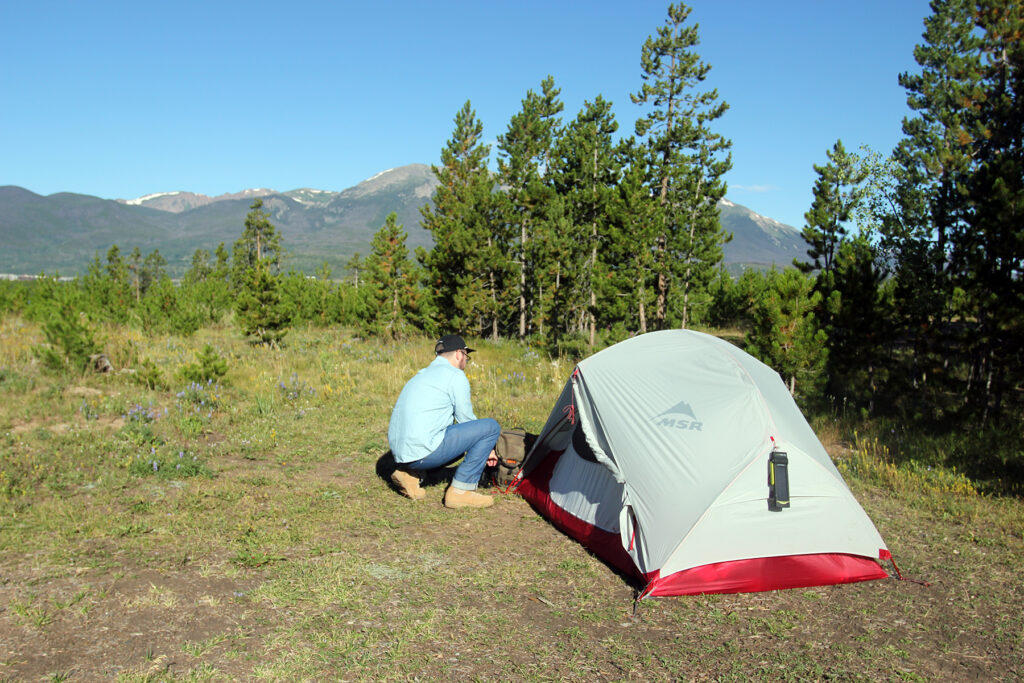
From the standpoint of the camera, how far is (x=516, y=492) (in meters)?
6.66

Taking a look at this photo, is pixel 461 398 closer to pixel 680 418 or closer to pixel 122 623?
pixel 680 418

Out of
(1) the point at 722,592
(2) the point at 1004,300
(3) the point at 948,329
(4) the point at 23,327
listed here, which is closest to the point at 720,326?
(3) the point at 948,329

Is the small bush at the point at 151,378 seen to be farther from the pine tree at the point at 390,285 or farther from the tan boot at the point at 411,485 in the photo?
the pine tree at the point at 390,285

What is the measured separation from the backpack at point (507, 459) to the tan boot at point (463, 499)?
0.47 meters

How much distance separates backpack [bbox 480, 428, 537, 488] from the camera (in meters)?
6.68

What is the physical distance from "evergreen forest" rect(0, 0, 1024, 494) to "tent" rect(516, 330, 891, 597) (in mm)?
3754

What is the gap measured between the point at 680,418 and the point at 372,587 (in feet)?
8.46

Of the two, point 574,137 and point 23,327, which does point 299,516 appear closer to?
point 23,327

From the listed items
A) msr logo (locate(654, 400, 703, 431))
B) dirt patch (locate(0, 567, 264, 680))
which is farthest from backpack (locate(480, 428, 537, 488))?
dirt patch (locate(0, 567, 264, 680))

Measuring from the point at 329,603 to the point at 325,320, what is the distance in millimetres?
26331

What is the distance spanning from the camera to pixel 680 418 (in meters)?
5.01

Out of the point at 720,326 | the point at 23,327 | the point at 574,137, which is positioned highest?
the point at 574,137

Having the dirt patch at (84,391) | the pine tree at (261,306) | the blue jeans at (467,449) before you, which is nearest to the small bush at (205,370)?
the dirt patch at (84,391)

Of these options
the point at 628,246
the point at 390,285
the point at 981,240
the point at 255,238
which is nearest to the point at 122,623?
the point at 981,240
